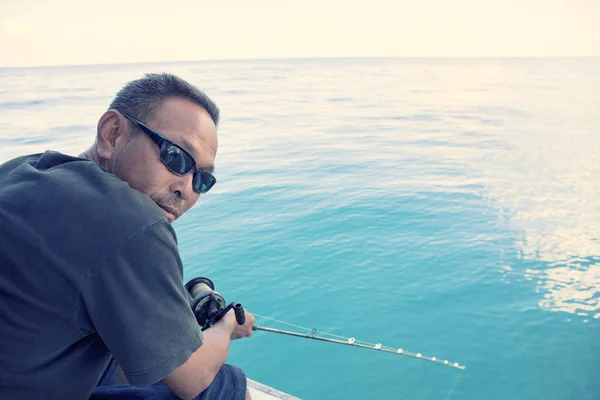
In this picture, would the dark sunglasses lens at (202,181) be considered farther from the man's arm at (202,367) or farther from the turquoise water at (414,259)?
the turquoise water at (414,259)

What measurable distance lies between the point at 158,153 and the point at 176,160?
0.19 ft

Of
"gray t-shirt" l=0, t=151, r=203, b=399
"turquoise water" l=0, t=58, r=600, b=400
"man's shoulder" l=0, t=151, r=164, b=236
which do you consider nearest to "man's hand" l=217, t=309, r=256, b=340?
"gray t-shirt" l=0, t=151, r=203, b=399

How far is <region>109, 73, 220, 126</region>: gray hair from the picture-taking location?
57.2 inches

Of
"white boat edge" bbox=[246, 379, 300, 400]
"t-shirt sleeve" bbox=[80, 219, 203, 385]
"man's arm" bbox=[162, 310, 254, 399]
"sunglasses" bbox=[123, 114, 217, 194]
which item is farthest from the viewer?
"white boat edge" bbox=[246, 379, 300, 400]

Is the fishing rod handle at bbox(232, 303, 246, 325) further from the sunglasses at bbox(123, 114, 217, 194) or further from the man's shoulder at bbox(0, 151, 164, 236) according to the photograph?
the man's shoulder at bbox(0, 151, 164, 236)

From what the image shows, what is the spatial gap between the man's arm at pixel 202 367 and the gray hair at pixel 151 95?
71 cm

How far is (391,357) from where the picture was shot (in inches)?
176

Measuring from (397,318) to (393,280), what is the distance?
72 centimetres

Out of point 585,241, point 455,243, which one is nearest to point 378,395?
point 455,243

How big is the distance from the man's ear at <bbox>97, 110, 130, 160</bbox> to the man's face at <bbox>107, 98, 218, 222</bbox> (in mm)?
12

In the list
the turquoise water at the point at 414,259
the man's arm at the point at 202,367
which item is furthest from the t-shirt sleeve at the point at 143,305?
the turquoise water at the point at 414,259

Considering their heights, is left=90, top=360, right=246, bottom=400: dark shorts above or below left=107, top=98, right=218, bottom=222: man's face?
below

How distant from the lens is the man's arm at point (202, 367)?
120 centimetres

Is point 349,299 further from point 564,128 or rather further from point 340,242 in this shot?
point 564,128
